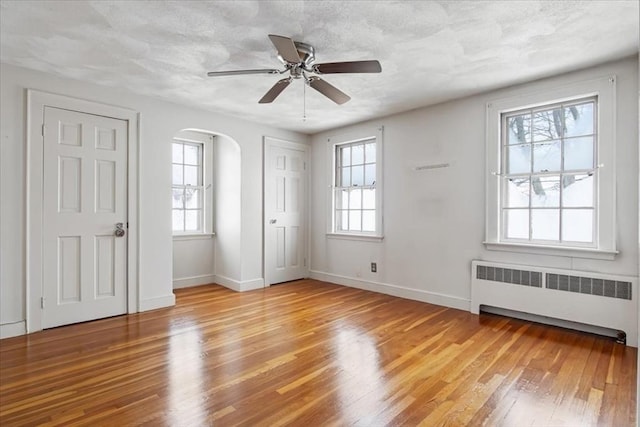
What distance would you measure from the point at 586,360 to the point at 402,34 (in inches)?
116

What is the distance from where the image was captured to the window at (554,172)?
3129 mm

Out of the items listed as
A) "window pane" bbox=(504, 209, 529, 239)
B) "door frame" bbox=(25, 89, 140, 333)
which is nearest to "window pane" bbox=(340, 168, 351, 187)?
"window pane" bbox=(504, 209, 529, 239)

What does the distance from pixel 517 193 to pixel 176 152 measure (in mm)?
4786

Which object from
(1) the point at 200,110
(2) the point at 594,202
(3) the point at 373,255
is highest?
(1) the point at 200,110

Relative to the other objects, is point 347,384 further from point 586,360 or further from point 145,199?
point 145,199

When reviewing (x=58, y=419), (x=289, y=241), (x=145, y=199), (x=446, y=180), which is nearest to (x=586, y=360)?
(x=446, y=180)

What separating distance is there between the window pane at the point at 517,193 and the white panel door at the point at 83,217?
437 centimetres

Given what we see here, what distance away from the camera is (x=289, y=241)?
5.73 meters

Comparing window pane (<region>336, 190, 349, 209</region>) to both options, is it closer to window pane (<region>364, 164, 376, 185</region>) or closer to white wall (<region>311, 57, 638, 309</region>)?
window pane (<region>364, 164, 376, 185</region>)

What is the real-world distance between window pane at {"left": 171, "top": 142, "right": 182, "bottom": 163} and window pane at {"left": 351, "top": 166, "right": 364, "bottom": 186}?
2758 millimetres

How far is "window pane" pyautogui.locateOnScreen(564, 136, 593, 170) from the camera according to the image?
3275 millimetres

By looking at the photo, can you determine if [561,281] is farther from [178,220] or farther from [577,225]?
[178,220]

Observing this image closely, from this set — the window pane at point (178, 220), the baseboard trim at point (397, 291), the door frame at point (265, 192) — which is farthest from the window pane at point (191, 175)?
the baseboard trim at point (397, 291)

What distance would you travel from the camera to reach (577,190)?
3.35m
